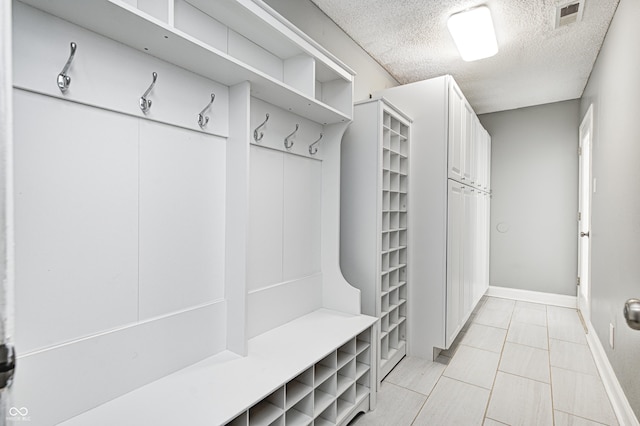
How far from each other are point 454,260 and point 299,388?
171 cm

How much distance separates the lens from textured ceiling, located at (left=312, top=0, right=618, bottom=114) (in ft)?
7.19

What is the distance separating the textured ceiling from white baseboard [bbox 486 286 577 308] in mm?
2424

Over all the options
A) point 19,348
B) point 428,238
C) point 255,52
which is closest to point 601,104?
point 428,238

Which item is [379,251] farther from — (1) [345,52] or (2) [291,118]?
(1) [345,52]

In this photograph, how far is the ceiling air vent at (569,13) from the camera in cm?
215

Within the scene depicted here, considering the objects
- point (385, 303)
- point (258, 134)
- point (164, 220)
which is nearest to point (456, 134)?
point (385, 303)

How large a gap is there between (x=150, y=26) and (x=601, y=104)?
3153 millimetres

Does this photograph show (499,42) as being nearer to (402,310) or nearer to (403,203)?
(403,203)

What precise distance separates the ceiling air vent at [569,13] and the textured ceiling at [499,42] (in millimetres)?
36

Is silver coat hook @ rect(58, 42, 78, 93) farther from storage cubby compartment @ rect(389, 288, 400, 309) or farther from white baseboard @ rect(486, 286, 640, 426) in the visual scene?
white baseboard @ rect(486, 286, 640, 426)

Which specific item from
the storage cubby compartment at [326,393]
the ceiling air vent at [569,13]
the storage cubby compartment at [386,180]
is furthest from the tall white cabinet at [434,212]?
the storage cubby compartment at [326,393]

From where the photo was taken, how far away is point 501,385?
220cm

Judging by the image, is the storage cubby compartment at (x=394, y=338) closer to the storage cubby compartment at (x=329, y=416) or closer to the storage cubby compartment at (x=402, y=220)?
the storage cubby compartment at (x=402, y=220)

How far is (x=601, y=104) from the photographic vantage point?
8.52ft
